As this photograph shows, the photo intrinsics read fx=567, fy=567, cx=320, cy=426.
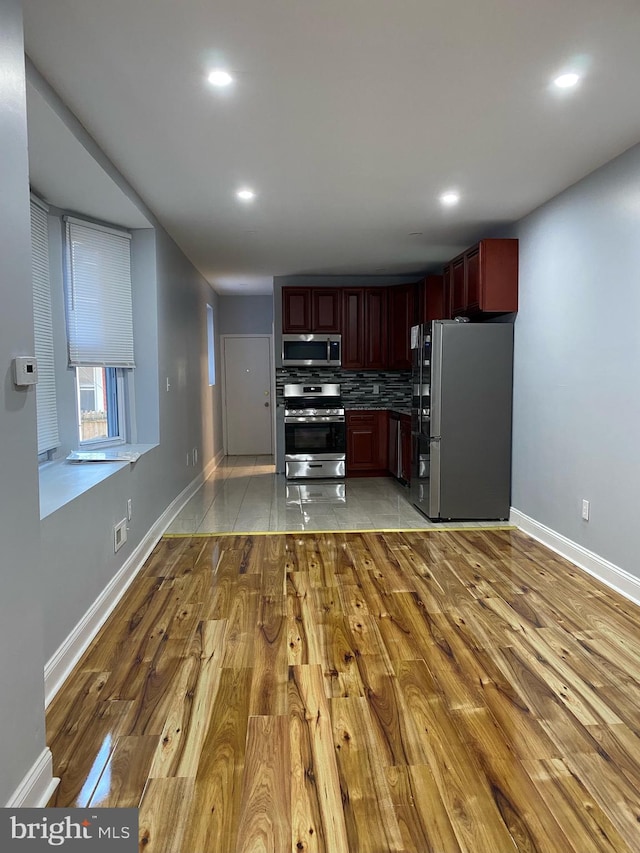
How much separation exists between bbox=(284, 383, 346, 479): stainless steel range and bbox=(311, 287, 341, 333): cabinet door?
106 centimetres

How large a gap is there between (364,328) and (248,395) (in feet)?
8.42

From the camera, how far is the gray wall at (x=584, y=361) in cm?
315

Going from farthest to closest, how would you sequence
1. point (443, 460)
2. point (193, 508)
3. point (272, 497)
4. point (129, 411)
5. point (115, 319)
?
1. point (272, 497)
2. point (193, 508)
3. point (443, 460)
4. point (129, 411)
5. point (115, 319)

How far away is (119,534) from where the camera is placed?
325 centimetres

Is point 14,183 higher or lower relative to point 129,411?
higher

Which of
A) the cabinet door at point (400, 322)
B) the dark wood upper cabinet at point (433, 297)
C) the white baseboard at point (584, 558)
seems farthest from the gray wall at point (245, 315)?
the white baseboard at point (584, 558)

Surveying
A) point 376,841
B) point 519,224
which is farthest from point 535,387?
point 376,841

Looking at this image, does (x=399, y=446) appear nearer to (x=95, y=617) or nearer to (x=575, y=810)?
(x=95, y=617)

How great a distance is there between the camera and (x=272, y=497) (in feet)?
19.0

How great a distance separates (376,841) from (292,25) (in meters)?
2.54

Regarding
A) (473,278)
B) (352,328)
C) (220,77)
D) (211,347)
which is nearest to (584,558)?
(473,278)

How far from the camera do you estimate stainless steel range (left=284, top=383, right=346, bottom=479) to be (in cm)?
660

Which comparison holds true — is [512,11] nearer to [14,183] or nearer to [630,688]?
[14,183]

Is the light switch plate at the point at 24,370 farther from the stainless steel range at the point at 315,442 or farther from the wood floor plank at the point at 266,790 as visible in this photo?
the stainless steel range at the point at 315,442
